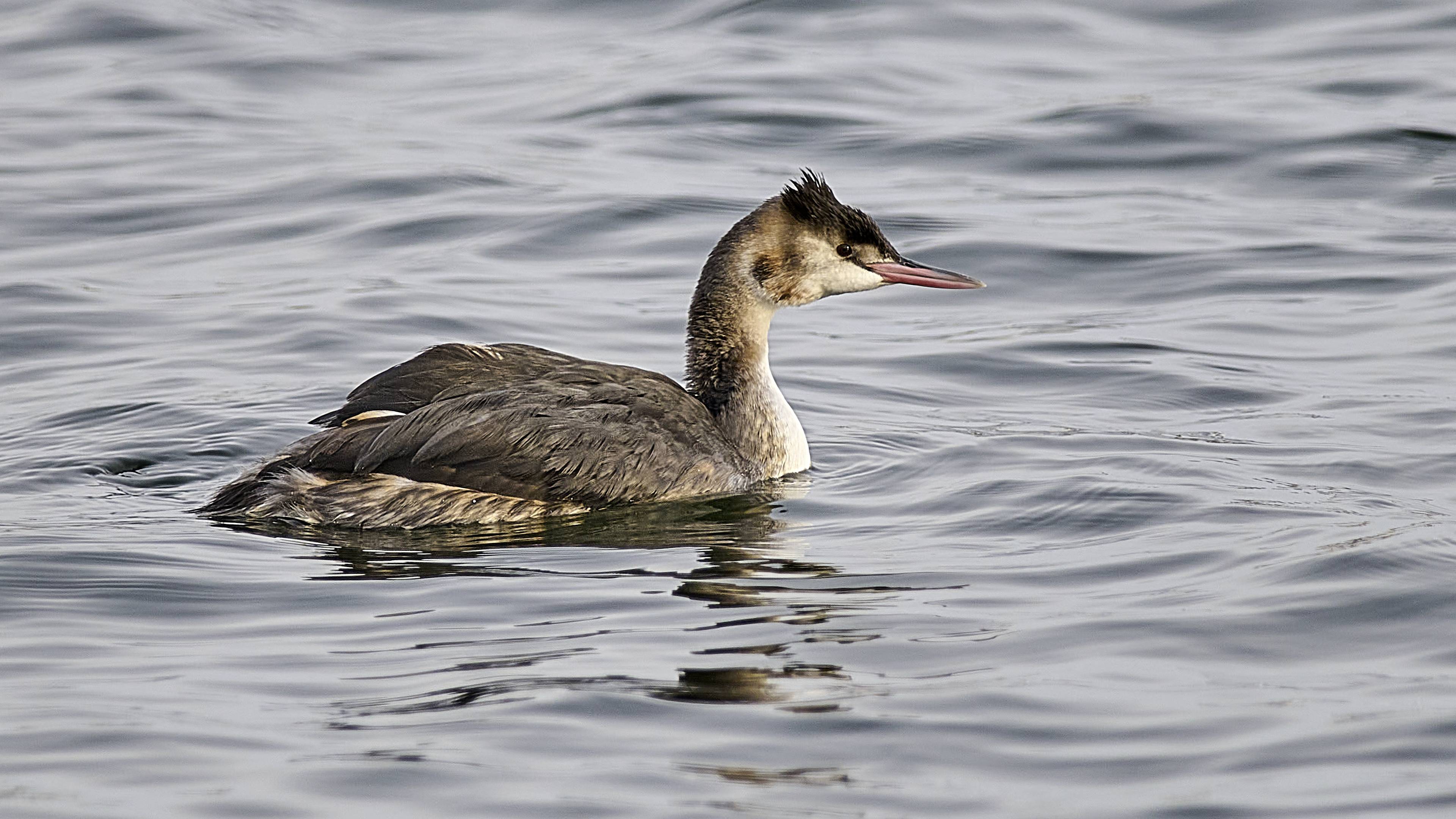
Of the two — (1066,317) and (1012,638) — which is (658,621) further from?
(1066,317)

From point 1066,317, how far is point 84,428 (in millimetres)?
5423

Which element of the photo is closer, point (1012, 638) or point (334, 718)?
point (334, 718)

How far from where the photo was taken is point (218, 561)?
7359mm

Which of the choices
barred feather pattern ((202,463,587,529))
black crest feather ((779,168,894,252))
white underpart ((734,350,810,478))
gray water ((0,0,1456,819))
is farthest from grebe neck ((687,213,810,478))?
barred feather pattern ((202,463,587,529))

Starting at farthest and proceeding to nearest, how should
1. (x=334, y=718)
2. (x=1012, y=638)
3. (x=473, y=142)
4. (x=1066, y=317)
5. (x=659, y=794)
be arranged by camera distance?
(x=473, y=142)
(x=1066, y=317)
(x=1012, y=638)
(x=334, y=718)
(x=659, y=794)

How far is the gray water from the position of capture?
558cm

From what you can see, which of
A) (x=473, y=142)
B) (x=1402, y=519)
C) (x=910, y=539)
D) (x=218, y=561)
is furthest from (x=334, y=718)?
(x=473, y=142)

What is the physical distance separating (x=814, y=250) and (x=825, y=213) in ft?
0.56

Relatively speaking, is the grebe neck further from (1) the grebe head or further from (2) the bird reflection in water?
(2) the bird reflection in water

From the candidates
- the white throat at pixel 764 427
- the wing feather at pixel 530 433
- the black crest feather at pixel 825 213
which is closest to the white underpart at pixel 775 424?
the white throat at pixel 764 427

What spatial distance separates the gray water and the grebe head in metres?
0.80

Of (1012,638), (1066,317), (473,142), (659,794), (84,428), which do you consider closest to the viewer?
(659,794)

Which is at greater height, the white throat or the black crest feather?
the black crest feather

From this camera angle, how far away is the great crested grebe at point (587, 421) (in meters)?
7.95
